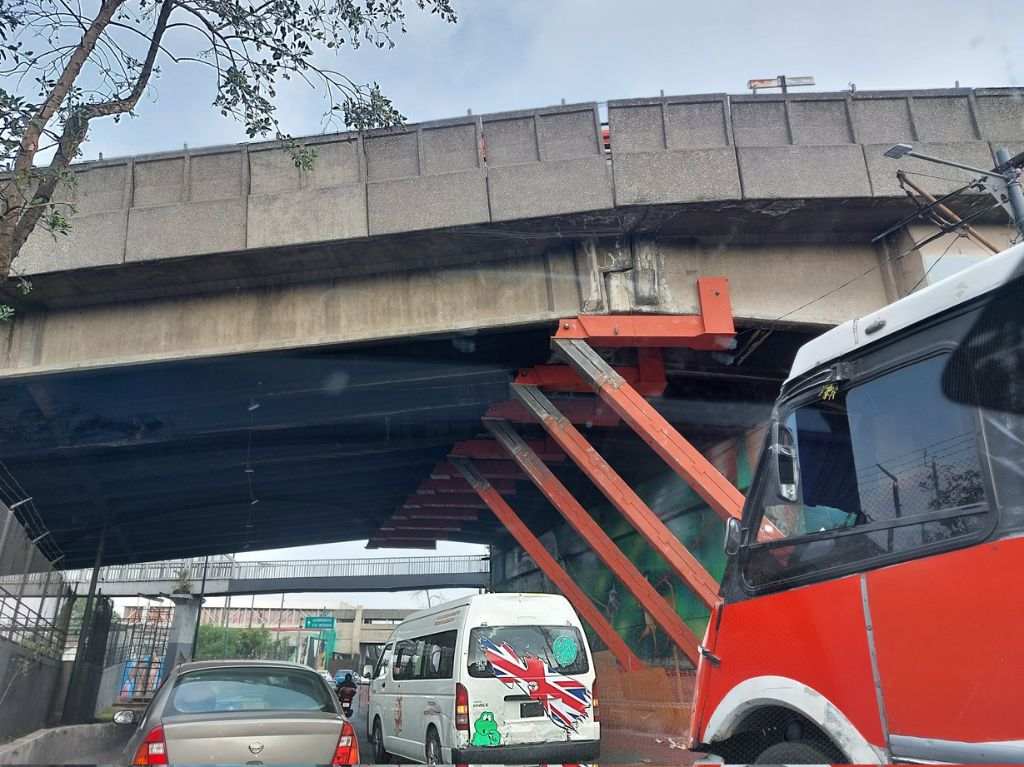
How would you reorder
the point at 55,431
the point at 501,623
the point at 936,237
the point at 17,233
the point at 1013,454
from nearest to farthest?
the point at 1013,454 < the point at 17,233 < the point at 501,623 < the point at 936,237 < the point at 55,431

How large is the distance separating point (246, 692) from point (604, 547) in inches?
463

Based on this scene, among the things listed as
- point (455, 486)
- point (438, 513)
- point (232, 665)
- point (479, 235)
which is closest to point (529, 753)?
point (232, 665)

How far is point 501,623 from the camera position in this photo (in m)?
10.3

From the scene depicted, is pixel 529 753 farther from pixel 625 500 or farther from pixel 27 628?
pixel 27 628

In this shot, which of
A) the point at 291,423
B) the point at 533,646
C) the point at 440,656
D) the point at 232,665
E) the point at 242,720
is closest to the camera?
the point at 242,720

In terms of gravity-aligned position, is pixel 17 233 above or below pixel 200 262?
below

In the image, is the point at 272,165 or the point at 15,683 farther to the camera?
the point at 272,165

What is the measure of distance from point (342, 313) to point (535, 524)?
22756 millimetres

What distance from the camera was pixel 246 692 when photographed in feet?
19.8

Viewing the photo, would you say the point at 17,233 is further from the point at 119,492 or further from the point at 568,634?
the point at 119,492

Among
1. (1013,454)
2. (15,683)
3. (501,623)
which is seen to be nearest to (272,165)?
(501,623)

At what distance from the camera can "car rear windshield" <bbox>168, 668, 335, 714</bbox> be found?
582 centimetres

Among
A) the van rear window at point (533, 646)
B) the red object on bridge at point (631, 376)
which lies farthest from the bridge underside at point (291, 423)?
the van rear window at point (533, 646)

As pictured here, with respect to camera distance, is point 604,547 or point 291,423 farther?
point 291,423
